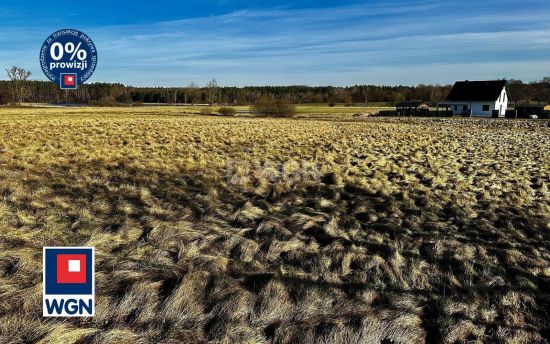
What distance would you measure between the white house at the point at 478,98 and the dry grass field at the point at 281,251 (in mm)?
51084

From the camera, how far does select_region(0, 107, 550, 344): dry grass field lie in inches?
150

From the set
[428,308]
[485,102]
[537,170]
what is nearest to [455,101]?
[485,102]

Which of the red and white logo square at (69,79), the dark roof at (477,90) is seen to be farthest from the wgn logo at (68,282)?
the dark roof at (477,90)

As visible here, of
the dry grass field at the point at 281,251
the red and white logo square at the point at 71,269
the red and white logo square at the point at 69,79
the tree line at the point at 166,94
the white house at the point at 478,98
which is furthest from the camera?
the tree line at the point at 166,94

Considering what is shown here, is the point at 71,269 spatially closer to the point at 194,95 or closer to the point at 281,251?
the point at 281,251

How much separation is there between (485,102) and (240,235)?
60.0 m

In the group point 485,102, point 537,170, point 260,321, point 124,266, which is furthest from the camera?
point 485,102

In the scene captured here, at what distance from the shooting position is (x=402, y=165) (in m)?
12.5

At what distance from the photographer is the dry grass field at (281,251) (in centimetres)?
380

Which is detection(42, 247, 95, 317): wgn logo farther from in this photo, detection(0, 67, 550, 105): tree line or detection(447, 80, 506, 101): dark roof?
detection(447, 80, 506, 101): dark roof

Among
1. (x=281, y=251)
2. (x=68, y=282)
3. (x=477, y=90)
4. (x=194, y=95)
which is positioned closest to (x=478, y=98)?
(x=477, y=90)

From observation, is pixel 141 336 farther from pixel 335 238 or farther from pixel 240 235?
pixel 335 238

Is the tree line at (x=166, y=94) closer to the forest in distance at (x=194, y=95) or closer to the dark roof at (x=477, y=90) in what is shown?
the forest in distance at (x=194, y=95)

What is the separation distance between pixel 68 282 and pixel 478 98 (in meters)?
62.7
